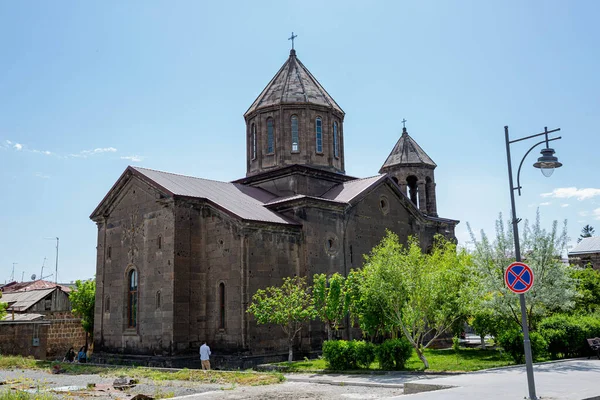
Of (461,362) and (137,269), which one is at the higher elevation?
(137,269)

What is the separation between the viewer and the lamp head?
1113cm

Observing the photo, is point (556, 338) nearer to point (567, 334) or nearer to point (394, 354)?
point (567, 334)

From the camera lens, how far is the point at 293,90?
2561cm

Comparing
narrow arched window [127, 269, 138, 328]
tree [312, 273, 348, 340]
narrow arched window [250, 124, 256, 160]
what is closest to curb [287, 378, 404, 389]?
tree [312, 273, 348, 340]

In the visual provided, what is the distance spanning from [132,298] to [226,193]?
557 centimetres

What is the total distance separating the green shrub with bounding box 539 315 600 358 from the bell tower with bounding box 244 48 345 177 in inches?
455

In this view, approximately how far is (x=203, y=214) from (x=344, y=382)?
9940 millimetres

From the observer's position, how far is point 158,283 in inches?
818

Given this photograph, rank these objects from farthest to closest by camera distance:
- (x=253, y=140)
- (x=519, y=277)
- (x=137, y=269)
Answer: (x=253, y=140) < (x=137, y=269) < (x=519, y=277)

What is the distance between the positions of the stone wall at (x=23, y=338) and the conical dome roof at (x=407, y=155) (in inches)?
740

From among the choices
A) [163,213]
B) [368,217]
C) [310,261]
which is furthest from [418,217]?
[163,213]

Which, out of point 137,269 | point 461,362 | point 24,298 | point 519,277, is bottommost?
point 461,362

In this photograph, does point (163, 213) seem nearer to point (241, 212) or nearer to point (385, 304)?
point (241, 212)

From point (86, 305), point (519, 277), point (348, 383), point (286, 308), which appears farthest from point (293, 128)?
point (519, 277)
